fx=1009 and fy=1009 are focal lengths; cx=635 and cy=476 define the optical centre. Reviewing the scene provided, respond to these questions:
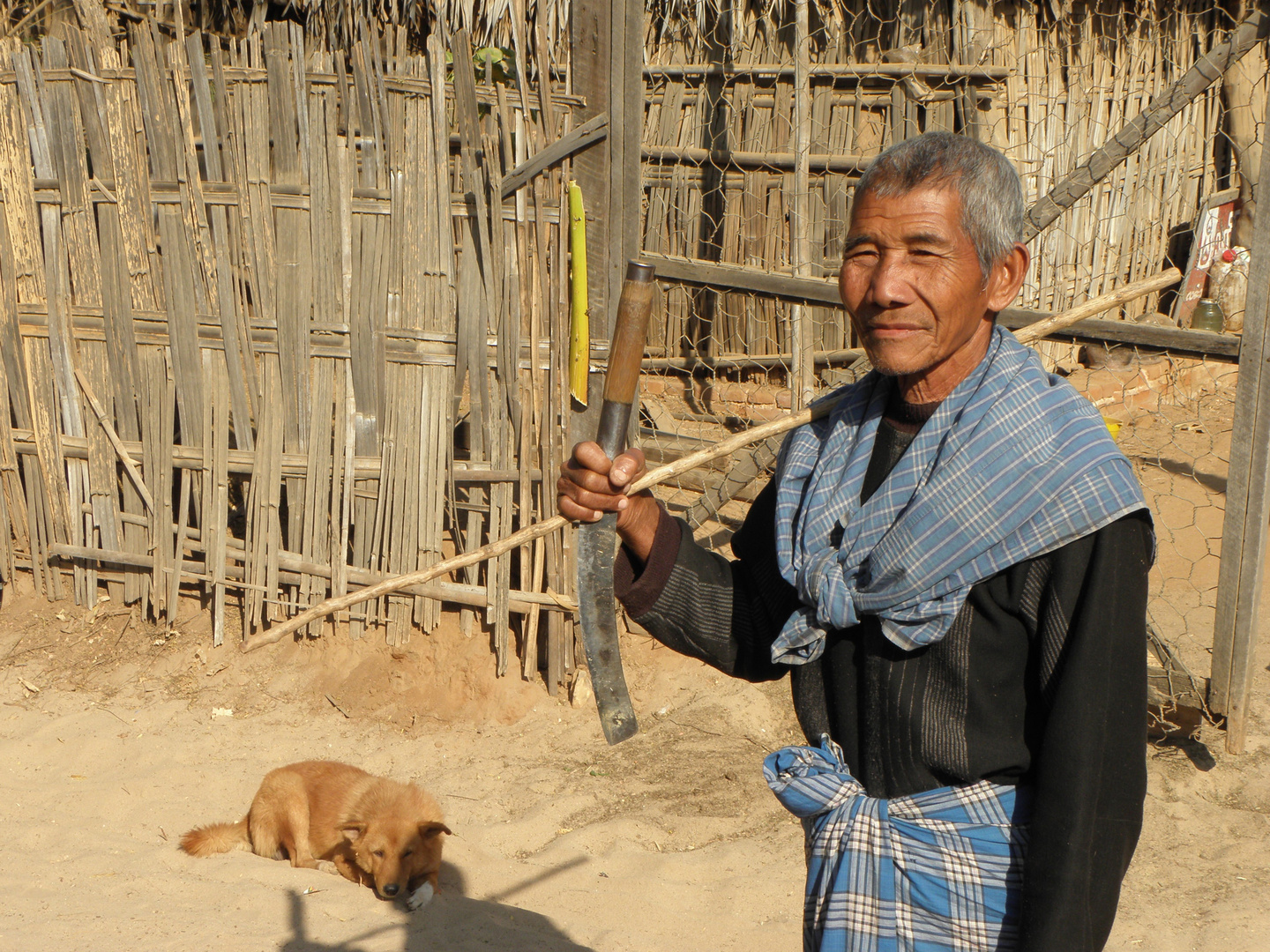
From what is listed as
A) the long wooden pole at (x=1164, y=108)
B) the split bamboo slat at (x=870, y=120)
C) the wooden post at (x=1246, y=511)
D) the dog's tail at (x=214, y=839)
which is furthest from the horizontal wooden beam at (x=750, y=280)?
the dog's tail at (x=214, y=839)

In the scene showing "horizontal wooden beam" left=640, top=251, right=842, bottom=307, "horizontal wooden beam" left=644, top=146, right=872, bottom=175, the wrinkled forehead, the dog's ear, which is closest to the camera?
the wrinkled forehead

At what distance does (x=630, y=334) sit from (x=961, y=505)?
672 millimetres

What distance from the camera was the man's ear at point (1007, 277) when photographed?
5.31 ft

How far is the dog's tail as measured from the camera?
3900 mm

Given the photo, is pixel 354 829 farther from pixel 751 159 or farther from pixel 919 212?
pixel 751 159

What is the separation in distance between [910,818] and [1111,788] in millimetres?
324

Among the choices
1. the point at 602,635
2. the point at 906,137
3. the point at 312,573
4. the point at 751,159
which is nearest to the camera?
the point at 602,635

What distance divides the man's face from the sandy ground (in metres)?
2.49

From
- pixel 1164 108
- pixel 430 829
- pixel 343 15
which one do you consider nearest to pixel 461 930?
pixel 430 829

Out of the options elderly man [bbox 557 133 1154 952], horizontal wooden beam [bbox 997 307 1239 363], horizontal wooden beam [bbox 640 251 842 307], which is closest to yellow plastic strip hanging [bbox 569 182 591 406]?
horizontal wooden beam [bbox 640 251 842 307]

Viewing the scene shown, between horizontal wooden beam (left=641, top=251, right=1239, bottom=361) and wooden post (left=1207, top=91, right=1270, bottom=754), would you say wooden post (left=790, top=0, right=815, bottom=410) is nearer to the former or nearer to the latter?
horizontal wooden beam (left=641, top=251, right=1239, bottom=361)

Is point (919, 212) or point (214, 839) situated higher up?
point (919, 212)

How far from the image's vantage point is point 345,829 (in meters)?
3.72

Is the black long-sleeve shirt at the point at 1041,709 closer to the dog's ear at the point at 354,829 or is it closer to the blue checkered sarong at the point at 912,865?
the blue checkered sarong at the point at 912,865
